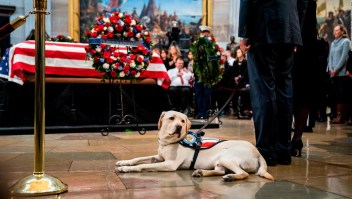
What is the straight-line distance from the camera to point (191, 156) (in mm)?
3408

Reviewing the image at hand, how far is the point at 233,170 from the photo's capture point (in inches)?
123

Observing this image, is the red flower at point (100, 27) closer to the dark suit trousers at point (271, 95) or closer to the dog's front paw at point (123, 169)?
the dark suit trousers at point (271, 95)

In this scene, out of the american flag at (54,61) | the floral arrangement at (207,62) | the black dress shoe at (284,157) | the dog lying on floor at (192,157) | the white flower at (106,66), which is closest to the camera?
the dog lying on floor at (192,157)

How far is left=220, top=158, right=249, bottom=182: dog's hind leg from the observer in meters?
2.97

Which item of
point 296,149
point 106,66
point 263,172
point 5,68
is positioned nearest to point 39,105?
point 263,172

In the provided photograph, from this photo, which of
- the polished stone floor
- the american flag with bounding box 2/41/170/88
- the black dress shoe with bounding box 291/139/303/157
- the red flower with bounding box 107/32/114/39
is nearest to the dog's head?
the polished stone floor

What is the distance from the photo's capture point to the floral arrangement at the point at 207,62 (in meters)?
10.2

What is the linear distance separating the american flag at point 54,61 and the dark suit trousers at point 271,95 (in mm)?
4531

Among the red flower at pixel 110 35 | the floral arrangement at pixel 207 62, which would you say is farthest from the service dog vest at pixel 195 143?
the floral arrangement at pixel 207 62

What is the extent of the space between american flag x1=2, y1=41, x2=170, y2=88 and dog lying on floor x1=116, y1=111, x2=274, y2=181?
445cm

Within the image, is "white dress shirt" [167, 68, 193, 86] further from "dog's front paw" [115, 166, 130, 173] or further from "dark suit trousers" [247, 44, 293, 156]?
"dog's front paw" [115, 166, 130, 173]

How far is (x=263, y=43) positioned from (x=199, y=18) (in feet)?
49.9

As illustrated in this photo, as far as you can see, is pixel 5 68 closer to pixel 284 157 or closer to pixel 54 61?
pixel 54 61

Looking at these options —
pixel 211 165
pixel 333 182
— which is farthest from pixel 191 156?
pixel 333 182
